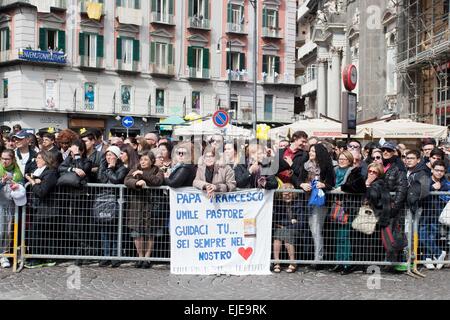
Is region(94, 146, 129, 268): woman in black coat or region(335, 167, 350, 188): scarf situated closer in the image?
region(94, 146, 129, 268): woman in black coat

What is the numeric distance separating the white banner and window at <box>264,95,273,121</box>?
45.4 m

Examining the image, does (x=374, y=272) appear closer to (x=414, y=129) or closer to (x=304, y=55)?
(x=414, y=129)

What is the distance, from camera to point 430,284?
8516mm

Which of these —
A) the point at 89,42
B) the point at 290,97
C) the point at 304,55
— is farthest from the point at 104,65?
the point at 304,55

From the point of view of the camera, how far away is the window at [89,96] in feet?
154

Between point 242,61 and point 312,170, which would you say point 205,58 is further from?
point 312,170

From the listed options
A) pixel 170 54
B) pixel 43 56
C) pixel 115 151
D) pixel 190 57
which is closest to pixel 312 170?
pixel 115 151

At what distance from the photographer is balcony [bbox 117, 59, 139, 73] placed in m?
48.0

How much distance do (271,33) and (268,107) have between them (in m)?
6.11

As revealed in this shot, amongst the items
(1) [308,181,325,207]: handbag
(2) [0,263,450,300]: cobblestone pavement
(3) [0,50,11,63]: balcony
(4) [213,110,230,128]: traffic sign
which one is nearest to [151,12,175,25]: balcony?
(3) [0,50,11,63]: balcony

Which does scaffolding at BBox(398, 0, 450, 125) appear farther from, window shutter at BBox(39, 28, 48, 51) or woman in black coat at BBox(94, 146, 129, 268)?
window shutter at BBox(39, 28, 48, 51)

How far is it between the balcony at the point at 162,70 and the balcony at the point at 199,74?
58.2 inches

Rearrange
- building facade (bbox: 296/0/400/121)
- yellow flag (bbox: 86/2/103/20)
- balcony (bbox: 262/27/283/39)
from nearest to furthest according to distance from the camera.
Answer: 1. building facade (bbox: 296/0/400/121)
2. yellow flag (bbox: 86/2/103/20)
3. balcony (bbox: 262/27/283/39)

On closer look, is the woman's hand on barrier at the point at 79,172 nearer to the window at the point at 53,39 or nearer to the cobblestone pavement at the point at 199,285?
the cobblestone pavement at the point at 199,285
